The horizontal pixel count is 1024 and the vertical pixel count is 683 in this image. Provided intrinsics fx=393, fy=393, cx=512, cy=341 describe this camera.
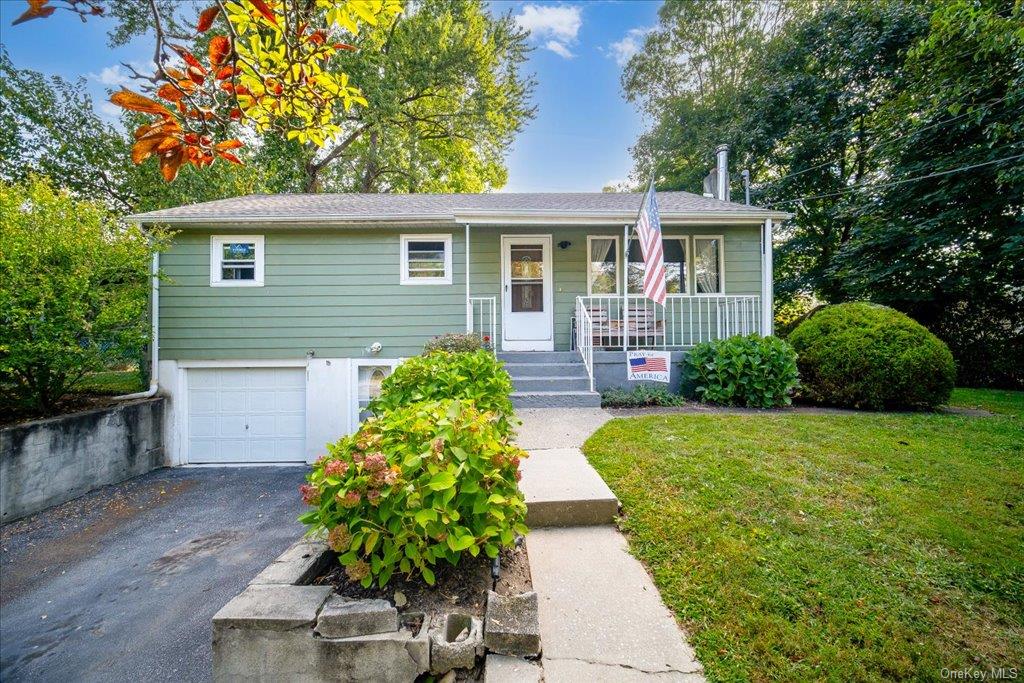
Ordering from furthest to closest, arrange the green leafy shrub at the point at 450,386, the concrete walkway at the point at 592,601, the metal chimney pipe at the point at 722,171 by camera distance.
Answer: the metal chimney pipe at the point at 722,171 < the green leafy shrub at the point at 450,386 < the concrete walkway at the point at 592,601

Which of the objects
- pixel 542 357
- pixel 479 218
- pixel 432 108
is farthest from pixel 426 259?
pixel 432 108

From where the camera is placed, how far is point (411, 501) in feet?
4.75

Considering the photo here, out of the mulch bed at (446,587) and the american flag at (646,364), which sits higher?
the american flag at (646,364)

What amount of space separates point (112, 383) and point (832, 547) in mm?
10677

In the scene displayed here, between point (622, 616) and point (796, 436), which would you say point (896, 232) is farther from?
point (622, 616)

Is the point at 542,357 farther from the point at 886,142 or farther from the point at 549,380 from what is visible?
the point at 886,142

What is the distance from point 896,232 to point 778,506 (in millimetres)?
10021

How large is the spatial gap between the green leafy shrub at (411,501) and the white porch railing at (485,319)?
16.9 feet

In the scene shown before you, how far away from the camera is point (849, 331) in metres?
5.68

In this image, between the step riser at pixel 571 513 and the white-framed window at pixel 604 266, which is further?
the white-framed window at pixel 604 266

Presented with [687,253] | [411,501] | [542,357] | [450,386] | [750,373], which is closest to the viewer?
[411,501]

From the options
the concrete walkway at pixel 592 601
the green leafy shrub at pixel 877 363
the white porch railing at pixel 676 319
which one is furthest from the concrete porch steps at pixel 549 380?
the green leafy shrub at pixel 877 363

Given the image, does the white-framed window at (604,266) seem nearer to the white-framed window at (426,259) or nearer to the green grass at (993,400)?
the white-framed window at (426,259)

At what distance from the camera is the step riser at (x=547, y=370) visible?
244 inches
